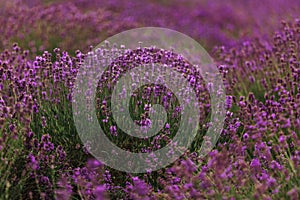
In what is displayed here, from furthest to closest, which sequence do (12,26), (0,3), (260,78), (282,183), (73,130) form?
(0,3), (12,26), (260,78), (73,130), (282,183)

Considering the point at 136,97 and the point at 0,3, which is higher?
the point at 0,3

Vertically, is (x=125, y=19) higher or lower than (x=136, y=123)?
higher

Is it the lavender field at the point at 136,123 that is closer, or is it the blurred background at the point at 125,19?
the lavender field at the point at 136,123

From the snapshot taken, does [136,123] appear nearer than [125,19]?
Yes

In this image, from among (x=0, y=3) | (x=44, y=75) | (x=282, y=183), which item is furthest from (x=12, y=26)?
(x=282, y=183)

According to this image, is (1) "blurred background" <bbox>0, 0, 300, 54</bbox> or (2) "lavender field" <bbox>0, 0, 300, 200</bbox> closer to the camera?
(2) "lavender field" <bbox>0, 0, 300, 200</bbox>

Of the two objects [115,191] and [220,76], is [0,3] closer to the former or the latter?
[220,76]

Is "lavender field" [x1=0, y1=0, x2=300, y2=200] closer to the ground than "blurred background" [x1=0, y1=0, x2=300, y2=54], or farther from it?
closer to the ground

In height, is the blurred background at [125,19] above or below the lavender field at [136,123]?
above
